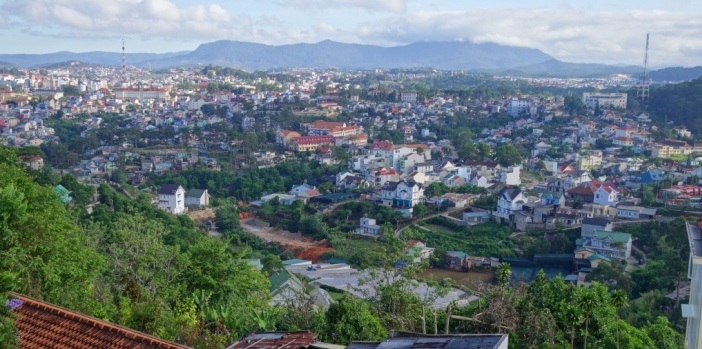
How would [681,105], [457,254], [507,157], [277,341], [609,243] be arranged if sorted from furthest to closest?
[681,105]
[507,157]
[457,254]
[609,243]
[277,341]

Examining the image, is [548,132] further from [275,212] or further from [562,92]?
[562,92]

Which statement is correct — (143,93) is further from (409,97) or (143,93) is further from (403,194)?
(403,194)

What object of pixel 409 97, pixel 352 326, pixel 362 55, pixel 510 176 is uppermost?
pixel 362 55

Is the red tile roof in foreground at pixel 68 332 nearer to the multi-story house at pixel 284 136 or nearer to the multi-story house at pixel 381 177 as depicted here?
the multi-story house at pixel 381 177

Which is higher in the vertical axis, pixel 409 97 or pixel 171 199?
pixel 409 97

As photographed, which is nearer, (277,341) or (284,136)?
(277,341)

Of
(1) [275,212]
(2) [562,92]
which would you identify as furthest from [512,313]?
(2) [562,92]

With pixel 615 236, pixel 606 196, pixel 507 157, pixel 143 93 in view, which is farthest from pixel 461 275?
pixel 143 93
